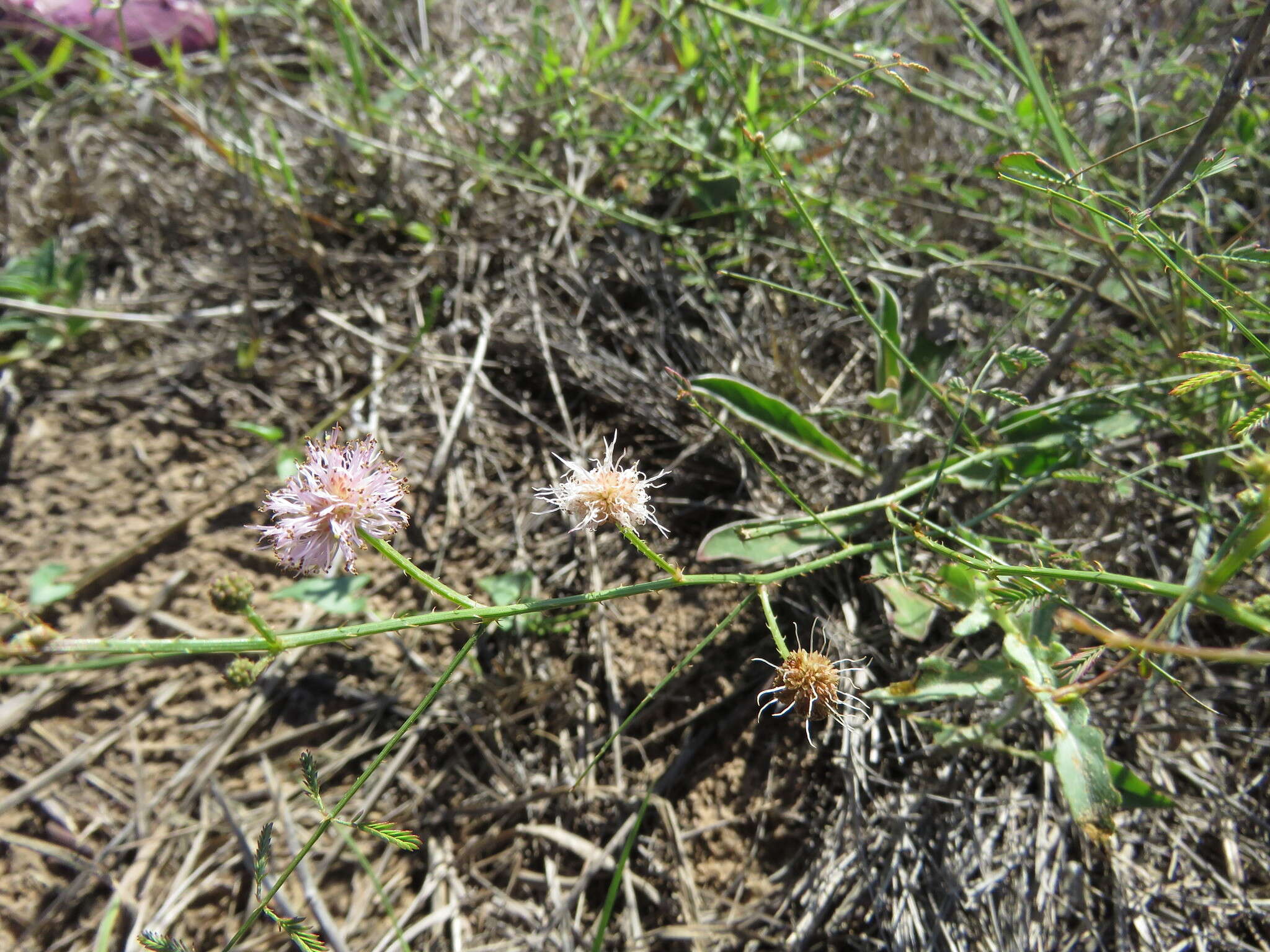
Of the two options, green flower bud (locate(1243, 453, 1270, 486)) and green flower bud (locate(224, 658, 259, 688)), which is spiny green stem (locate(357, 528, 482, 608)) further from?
green flower bud (locate(1243, 453, 1270, 486))

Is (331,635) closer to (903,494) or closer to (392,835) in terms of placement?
(392,835)

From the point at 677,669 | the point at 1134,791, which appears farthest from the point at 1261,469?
the point at 1134,791

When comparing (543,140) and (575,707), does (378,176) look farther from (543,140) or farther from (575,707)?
(575,707)

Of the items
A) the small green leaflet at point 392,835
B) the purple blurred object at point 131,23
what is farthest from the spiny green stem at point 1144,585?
the purple blurred object at point 131,23

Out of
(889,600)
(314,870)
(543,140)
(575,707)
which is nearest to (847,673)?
(889,600)

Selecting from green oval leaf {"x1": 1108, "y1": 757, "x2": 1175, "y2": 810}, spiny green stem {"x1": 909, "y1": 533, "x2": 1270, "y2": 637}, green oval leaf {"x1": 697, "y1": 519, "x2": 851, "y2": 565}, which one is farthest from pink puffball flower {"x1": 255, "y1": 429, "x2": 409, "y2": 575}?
green oval leaf {"x1": 1108, "y1": 757, "x2": 1175, "y2": 810}

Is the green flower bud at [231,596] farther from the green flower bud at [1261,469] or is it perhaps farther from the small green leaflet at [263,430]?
the green flower bud at [1261,469]
